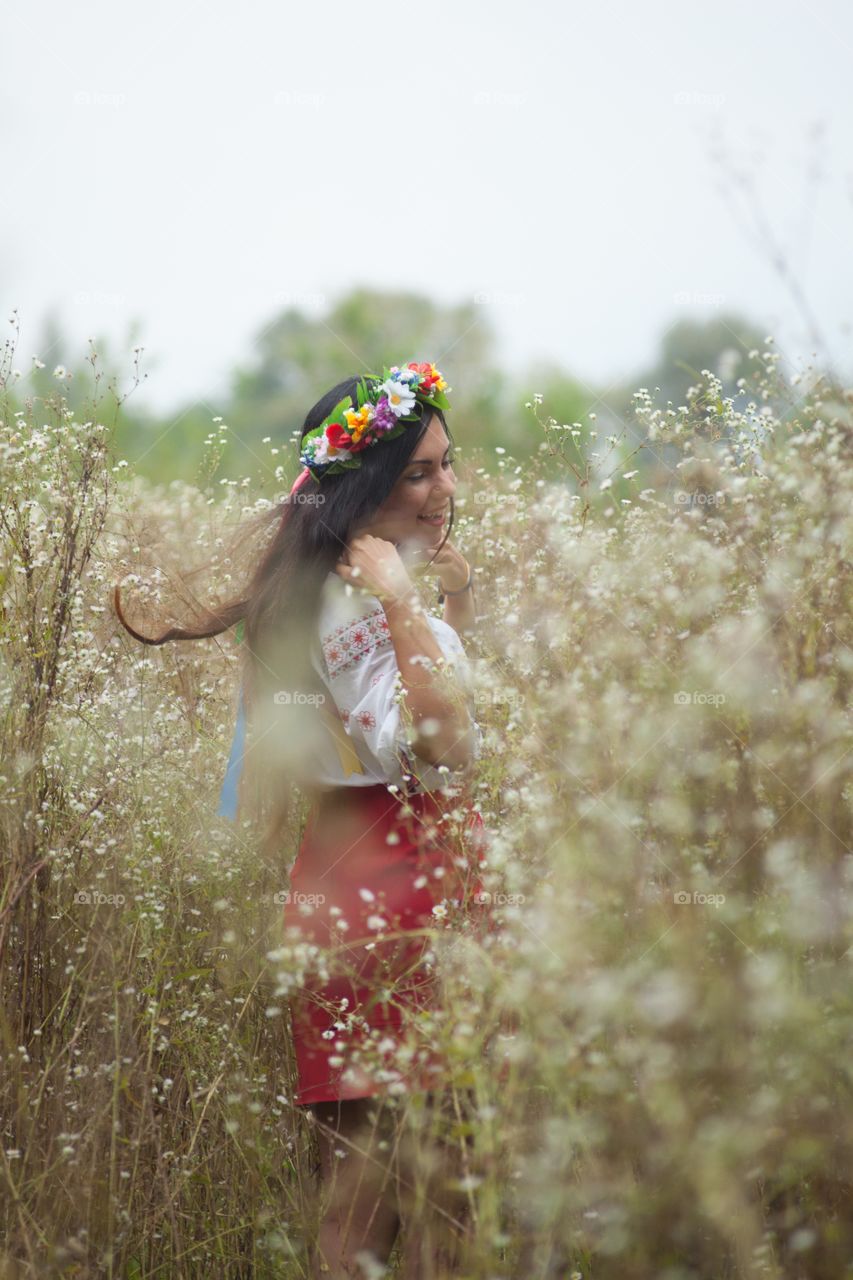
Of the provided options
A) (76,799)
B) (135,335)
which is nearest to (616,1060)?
(76,799)

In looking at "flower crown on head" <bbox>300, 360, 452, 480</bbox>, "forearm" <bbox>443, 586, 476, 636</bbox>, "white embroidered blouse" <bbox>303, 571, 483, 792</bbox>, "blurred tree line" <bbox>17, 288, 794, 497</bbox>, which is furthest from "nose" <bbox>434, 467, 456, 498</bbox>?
"blurred tree line" <bbox>17, 288, 794, 497</bbox>

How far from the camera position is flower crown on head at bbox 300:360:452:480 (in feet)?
9.30

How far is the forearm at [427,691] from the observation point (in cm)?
229

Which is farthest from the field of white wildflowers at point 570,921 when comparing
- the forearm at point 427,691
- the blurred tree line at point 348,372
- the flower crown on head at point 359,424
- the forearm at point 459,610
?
the blurred tree line at point 348,372

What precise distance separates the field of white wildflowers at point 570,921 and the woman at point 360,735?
0.13 metres

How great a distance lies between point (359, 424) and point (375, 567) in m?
0.47

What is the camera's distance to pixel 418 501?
2852mm

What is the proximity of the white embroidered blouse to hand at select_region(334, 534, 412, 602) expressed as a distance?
39 millimetres

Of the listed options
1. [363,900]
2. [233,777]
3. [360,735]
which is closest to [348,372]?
[233,777]

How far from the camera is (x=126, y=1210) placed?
95.8 inches

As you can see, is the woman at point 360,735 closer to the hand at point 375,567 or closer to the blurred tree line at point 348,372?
the hand at point 375,567

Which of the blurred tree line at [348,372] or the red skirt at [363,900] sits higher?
the blurred tree line at [348,372]

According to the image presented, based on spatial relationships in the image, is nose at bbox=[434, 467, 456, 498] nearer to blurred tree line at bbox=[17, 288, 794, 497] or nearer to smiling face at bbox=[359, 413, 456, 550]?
smiling face at bbox=[359, 413, 456, 550]

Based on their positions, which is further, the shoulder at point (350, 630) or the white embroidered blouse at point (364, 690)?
the shoulder at point (350, 630)
